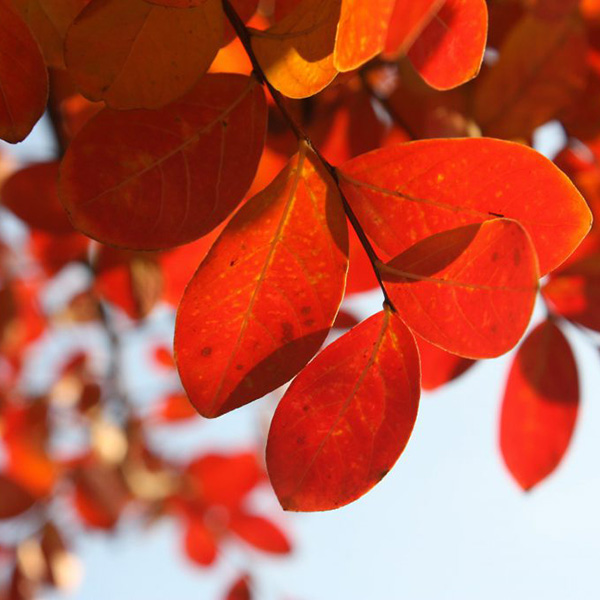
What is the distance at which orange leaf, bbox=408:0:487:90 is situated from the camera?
41 cm

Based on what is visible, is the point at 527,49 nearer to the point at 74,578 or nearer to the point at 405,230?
the point at 405,230

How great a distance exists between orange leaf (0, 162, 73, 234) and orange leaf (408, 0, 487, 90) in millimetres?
498

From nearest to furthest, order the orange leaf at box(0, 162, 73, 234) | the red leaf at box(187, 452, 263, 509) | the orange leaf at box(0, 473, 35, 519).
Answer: the orange leaf at box(0, 162, 73, 234)
the orange leaf at box(0, 473, 35, 519)
the red leaf at box(187, 452, 263, 509)

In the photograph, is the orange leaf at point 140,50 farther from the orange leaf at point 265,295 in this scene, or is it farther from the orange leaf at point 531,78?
the orange leaf at point 531,78

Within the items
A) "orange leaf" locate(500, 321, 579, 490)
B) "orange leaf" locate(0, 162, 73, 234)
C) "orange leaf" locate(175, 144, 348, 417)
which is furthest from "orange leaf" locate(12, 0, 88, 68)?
"orange leaf" locate(500, 321, 579, 490)

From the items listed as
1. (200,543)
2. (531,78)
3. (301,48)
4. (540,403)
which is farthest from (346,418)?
(200,543)

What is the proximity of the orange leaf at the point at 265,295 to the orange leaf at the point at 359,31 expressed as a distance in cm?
7

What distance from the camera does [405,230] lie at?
0.43 m

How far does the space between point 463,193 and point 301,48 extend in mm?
121

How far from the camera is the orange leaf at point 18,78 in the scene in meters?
0.39

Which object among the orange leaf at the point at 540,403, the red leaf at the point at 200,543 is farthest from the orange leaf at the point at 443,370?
the red leaf at the point at 200,543

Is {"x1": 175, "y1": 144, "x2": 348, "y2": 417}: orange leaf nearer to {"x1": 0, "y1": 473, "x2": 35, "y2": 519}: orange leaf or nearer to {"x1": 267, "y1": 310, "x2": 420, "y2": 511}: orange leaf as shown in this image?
{"x1": 267, "y1": 310, "x2": 420, "y2": 511}: orange leaf

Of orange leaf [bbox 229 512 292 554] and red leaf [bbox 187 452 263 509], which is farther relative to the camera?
red leaf [bbox 187 452 263 509]

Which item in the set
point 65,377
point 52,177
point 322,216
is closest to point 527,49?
point 322,216
